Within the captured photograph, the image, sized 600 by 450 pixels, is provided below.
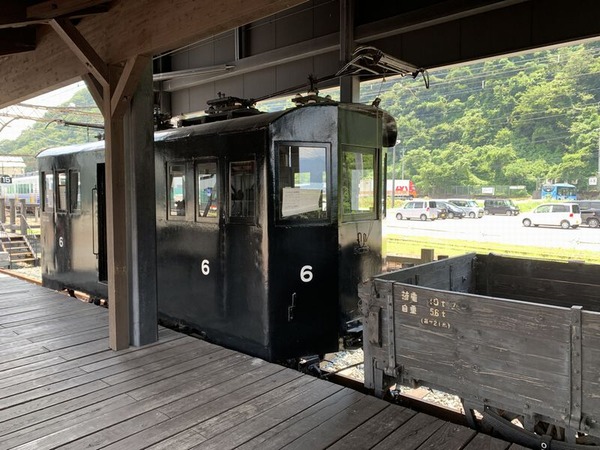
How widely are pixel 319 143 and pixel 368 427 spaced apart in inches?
106

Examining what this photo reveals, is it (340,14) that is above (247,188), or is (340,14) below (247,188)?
above

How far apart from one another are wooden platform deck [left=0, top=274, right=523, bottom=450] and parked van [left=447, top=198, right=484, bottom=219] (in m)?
12.3

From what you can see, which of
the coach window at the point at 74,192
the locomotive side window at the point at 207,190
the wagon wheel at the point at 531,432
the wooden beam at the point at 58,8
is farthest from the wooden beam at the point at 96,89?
the wagon wheel at the point at 531,432

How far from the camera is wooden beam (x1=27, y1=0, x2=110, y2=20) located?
3.97 metres

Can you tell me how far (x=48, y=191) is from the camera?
8.25 metres

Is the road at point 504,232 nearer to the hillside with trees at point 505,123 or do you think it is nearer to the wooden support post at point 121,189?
the hillside with trees at point 505,123

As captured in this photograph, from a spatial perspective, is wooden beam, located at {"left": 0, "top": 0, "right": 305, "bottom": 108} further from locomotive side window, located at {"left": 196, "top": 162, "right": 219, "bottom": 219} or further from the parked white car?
the parked white car

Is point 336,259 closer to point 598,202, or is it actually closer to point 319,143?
point 319,143

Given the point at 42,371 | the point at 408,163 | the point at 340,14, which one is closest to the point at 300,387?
the point at 42,371

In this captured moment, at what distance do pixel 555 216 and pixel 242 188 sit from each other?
1112 cm

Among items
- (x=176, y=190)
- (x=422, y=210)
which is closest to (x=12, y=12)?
(x=176, y=190)

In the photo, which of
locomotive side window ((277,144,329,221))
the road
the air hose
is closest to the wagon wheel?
the air hose

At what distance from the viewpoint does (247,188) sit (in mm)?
4676

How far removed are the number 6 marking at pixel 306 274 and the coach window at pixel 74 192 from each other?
447 cm
